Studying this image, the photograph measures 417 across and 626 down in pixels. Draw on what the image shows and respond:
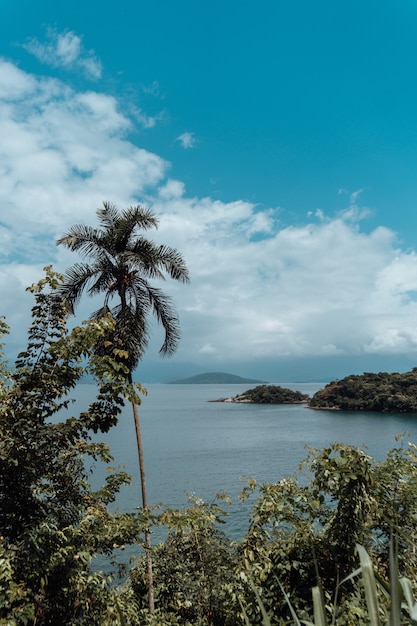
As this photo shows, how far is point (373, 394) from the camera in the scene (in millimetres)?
87688

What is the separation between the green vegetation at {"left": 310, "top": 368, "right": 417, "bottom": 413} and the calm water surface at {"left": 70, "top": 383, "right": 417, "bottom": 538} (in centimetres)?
467

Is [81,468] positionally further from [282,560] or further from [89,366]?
[282,560]

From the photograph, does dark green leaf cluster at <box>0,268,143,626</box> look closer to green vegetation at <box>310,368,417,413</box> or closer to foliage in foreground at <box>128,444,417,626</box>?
foliage in foreground at <box>128,444,417,626</box>

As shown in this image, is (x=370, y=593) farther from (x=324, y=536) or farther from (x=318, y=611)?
(x=324, y=536)

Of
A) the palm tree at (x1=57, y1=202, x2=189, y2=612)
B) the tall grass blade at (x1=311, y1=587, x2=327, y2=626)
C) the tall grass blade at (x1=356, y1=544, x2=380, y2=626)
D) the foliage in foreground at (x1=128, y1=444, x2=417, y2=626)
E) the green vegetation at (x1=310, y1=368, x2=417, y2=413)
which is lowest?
the green vegetation at (x1=310, y1=368, x2=417, y2=413)

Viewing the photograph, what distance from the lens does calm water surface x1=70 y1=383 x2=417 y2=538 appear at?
32219 millimetres

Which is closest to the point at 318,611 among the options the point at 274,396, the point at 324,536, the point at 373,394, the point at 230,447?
the point at 324,536

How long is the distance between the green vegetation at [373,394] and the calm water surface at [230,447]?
15.3ft

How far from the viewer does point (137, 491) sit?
31.5 metres

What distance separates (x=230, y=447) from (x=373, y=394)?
47.6 meters

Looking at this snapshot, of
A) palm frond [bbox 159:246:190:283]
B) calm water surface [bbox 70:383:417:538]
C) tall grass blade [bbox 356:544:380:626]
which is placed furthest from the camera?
calm water surface [bbox 70:383:417:538]

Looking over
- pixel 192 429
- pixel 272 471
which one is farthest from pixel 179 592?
pixel 192 429

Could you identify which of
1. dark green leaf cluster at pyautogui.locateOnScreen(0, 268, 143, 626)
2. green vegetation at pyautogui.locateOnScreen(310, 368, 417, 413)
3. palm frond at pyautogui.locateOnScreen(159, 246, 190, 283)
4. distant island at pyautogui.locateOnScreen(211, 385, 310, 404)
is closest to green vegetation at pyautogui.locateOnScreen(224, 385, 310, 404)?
distant island at pyautogui.locateOnScreen(211, 385, 310, 404)

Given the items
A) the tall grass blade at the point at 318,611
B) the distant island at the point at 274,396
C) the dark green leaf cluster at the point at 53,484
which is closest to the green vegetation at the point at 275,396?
the distant island at the point at 274,396
